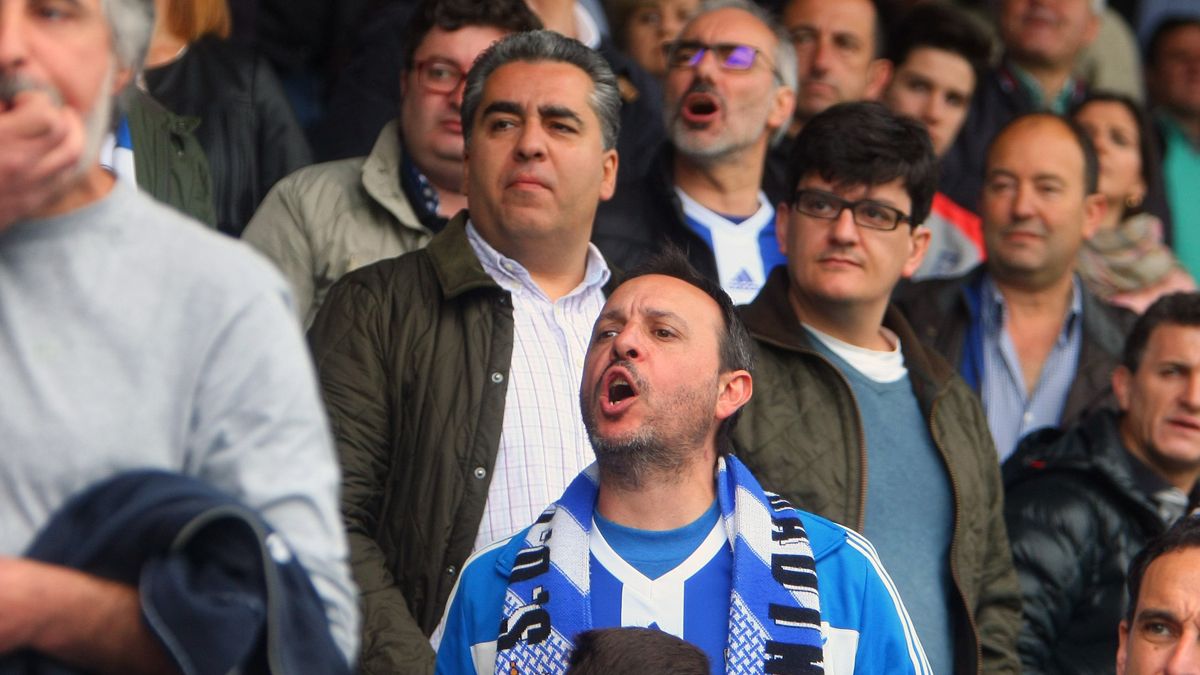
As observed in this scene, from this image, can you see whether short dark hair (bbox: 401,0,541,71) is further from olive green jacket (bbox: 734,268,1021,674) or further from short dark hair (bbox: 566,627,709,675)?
short dark hair (bbox: 566,627,709,675)

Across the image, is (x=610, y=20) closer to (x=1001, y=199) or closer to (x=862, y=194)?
(x=1001, y=199)

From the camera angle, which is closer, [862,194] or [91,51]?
[91,51]

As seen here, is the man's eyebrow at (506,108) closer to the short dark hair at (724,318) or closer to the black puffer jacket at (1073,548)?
the short dark hair at (724,318)

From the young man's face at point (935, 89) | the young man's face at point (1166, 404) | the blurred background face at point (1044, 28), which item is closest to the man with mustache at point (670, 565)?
the young man's face at point (1166, 404)

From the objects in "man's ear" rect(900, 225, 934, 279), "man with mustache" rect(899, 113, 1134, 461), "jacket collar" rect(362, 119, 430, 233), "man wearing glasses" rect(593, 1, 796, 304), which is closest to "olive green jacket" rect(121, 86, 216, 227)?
"jacket collar" rect(362, 119, 430, 233)

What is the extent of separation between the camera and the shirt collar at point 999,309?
582 centimetres

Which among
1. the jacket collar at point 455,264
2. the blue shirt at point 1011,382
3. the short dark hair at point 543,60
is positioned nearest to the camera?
the jacket collar at point 455,264

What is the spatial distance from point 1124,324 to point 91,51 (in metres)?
4.55

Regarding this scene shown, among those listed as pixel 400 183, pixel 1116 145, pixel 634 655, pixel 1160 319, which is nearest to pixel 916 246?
pixel 1160 319

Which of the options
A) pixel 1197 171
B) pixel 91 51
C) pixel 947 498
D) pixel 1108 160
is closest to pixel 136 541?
pixel 91 51

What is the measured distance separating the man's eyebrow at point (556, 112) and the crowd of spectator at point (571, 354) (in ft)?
0.03

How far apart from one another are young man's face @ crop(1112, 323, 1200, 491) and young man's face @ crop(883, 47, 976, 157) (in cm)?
164

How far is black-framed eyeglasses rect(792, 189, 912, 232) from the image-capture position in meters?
4.87

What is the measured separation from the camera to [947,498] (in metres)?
4.61
